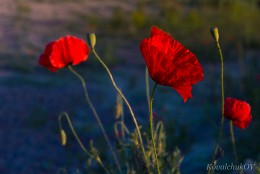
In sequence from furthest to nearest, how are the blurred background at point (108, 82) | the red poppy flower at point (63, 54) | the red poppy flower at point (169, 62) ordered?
the blurred background at point (108, 82), the red poppy flower at point (63, 54), the red poppy flower at point (169, 62)

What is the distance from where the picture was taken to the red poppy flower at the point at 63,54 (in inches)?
103

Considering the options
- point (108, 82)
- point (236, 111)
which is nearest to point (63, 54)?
point (236, 111)

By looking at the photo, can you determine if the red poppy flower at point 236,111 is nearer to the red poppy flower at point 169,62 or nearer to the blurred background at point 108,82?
the red poppy flower at point 169,62

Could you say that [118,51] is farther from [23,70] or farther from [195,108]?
[195,108]

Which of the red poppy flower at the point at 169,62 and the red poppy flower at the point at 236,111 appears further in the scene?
the red poppy flower at the point at 236,111

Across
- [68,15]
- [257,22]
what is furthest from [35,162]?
[68,15]

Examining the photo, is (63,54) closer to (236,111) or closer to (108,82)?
(236,111)

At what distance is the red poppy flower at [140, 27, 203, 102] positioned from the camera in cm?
172

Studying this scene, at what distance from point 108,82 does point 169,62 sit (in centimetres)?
431

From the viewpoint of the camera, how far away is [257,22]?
815 centimetres

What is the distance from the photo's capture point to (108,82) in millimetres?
6027

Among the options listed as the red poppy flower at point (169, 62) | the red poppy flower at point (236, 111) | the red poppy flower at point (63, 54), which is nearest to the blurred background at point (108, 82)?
the red poppy flower at point (63, 54)

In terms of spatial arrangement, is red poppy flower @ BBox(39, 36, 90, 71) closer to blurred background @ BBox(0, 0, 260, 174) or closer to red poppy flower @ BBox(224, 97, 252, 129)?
red poppy flower @ BBox(224, 97, 252, 129)

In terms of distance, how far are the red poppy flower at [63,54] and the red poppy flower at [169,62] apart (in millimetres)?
936
